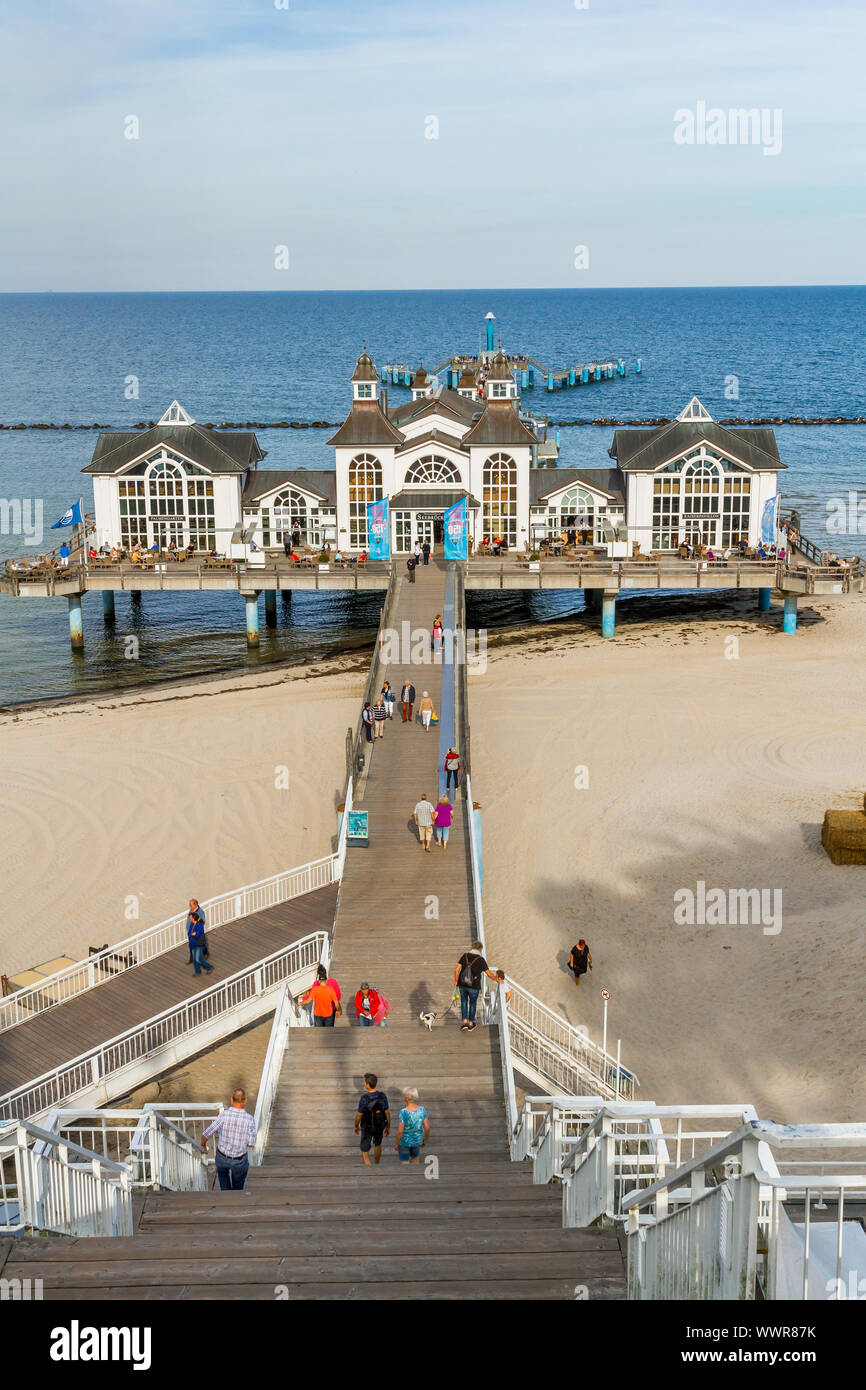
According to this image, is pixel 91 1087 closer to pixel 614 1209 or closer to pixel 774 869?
pixel 614 1209

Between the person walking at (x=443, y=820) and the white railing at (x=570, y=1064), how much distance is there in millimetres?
3301

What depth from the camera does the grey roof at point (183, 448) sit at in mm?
45312

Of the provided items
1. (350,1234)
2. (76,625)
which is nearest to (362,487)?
(76,625)

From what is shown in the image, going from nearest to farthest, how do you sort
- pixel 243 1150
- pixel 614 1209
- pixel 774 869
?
pixel 614 1209 → pixel 243 1150 → pixel 774 869

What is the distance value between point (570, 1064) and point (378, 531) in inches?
1163

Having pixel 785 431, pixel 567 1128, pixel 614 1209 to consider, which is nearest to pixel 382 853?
pixel 567 1128

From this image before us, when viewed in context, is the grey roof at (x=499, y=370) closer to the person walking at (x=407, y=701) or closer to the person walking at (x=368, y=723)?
the person walking at (x=407, y=701)

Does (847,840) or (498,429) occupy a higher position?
(498,429)

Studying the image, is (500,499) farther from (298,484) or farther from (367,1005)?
(367,1005)

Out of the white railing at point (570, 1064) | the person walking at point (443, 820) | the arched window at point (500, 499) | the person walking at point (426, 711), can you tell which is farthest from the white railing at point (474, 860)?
the arched window at point (500, 499)

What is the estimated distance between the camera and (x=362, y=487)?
45.5 meters

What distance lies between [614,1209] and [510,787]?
66.3 feet

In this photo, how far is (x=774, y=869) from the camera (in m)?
24.8
